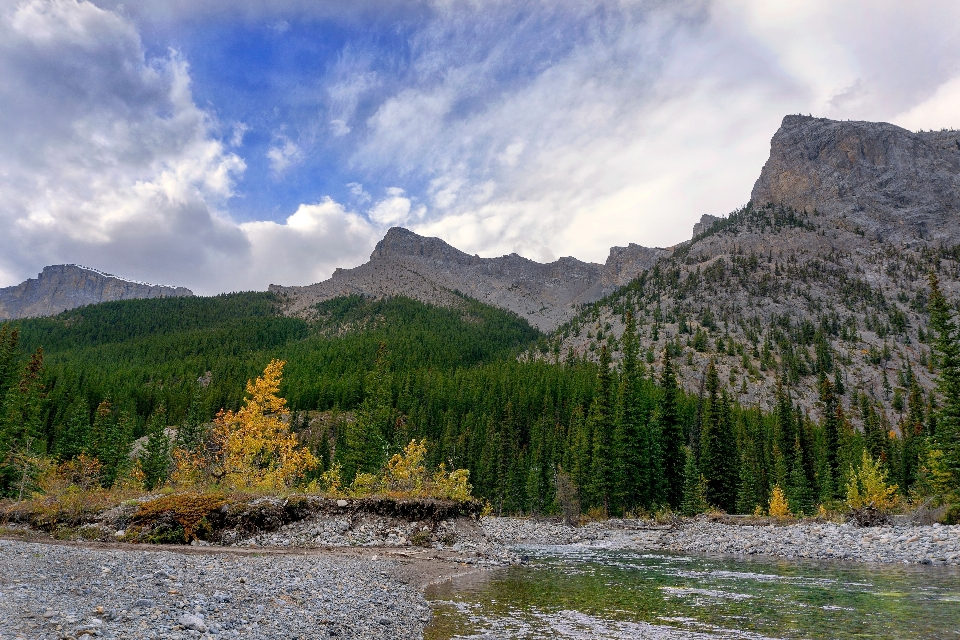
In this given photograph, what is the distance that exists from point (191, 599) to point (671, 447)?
7066cm

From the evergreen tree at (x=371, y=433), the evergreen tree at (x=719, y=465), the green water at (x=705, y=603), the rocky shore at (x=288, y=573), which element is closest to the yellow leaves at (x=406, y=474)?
the rocky shore at (x=288, y=573)

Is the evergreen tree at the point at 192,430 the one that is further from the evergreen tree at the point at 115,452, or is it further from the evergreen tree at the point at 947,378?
the evergreen tree at the point at 947,378

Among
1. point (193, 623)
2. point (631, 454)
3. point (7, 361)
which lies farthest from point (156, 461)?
point (193, 623)

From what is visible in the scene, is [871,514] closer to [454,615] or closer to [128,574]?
[454,615]

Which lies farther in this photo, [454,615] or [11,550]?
[11,550]

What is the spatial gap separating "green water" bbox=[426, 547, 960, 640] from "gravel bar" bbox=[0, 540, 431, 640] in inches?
82.8

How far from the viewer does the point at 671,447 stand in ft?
240

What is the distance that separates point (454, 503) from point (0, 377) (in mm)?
66051

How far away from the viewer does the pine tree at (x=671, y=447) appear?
71.1 m

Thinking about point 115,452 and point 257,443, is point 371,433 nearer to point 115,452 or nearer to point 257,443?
point 257,443

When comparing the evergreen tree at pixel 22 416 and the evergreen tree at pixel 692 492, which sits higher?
the evergreen tree at pixel 22 416

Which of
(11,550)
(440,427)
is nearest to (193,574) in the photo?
(11,550)

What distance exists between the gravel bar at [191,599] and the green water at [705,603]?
2102mm

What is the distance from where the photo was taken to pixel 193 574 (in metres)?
Result: 16.1
